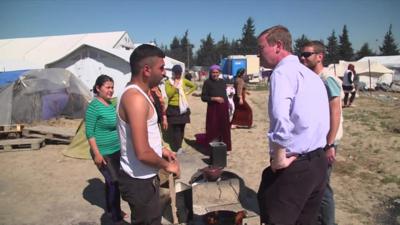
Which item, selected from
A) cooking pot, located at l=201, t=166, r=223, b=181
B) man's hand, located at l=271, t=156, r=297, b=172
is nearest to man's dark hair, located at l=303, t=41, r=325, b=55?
man's hand, located at l=271, t=156, r=297, b=172

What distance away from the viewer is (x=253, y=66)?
1593 inches

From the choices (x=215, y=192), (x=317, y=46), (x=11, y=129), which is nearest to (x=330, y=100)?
(x=317, y=46)

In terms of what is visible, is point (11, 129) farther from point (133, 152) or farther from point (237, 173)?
point (133, 152)

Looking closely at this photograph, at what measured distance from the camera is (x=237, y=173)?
6.55 metres

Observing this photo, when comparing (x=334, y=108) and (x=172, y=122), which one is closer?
(x=334, y=108)

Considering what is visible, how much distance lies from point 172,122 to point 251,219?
3279mm

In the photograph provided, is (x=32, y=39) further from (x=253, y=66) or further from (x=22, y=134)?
(x=22, y=134)

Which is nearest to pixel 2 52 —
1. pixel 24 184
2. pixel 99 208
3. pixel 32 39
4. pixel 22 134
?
pixel 32 39

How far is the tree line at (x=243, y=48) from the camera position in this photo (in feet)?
239

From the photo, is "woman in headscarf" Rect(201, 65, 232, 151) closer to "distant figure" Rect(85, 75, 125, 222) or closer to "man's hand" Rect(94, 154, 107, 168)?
"distant figure" Rect(85, 75, 125, 222)

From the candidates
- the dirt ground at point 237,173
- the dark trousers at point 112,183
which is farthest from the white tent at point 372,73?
the dark trousers at point 112,183

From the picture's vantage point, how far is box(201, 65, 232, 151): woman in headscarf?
752cm

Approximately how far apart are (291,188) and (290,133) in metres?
0.40

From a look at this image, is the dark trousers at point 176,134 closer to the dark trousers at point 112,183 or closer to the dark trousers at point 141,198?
the dark trousers at point 112,183
